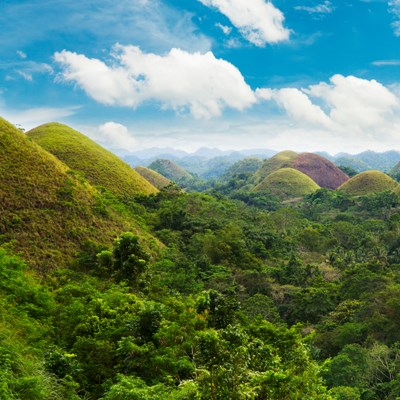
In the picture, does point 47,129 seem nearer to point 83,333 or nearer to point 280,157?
point 83,333

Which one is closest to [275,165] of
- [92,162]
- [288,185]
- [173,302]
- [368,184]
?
[288,185]

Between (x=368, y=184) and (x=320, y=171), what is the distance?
131ft

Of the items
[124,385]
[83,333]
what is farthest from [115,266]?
[124,385]

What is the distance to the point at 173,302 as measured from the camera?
17.5m

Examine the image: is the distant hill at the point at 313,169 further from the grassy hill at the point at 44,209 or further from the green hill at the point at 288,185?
the grassy hill at the point at 44,209

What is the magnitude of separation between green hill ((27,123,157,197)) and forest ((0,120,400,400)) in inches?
218

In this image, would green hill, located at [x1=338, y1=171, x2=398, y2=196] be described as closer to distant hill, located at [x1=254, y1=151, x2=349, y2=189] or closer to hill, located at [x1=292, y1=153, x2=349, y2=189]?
distant hill, located at [x1=254, y1=151, x2=349, y2=189]

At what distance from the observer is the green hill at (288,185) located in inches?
4124

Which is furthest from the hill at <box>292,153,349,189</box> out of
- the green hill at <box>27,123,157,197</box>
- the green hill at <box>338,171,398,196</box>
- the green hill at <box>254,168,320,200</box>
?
the green hill at <box>27,123,157,197</box>

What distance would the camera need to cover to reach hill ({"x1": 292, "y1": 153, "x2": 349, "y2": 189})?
131375mm

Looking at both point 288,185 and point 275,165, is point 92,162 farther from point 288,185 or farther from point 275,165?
point 275,165

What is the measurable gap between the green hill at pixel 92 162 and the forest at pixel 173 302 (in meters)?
5.54

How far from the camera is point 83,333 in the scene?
46.2 feet

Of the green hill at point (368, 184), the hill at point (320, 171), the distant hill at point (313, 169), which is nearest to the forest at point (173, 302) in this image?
the green hill at point (368, 184)
